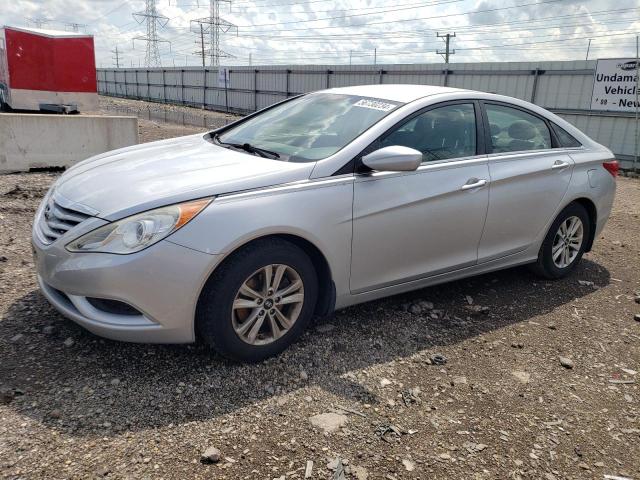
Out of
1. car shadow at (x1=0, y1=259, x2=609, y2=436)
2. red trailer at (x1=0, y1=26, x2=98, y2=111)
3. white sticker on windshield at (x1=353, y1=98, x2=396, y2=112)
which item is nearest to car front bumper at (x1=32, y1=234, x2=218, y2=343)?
car shadow at (x1=0, y1=259, x2=609, y2=436)

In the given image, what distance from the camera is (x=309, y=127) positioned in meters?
3.76

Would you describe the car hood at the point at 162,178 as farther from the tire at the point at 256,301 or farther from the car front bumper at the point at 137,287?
the tire at the point at 256,301

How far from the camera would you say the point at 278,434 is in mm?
2584

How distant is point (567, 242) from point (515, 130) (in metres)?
1.18

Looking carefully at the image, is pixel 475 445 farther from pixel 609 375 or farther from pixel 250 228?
pixel 250 228

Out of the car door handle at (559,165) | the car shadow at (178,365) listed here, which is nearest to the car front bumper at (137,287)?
the car shadow at (178,365)

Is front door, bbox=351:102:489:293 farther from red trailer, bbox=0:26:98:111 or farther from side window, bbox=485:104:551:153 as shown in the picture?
red trailer, bbox=0:26:98:111

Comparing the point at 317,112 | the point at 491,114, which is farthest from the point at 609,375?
the point at 317,112

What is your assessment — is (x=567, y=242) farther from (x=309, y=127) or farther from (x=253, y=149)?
(x=253, y=149)

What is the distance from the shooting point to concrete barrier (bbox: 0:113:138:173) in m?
7.48

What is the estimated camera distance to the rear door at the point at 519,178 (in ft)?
13.3

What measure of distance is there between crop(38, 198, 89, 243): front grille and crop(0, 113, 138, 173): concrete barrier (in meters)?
5.16

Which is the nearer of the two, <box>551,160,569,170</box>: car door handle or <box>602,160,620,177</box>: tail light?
<box>551,160,569,170</box>: car door handle

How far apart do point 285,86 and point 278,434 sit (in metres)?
26.1
